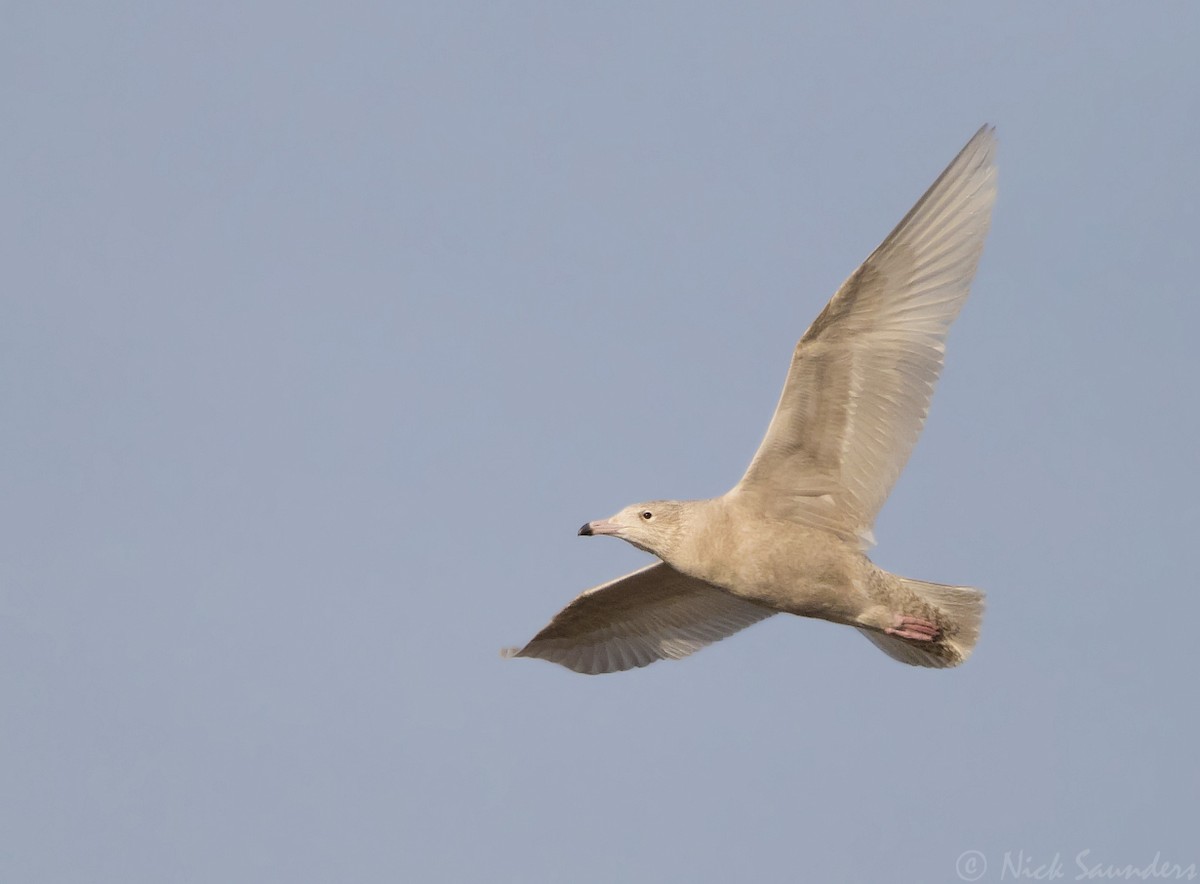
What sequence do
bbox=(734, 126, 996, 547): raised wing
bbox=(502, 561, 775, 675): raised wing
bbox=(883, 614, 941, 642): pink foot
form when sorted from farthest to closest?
bbox=(502, 561, 775, 675): raised wing < bbox=(883, 614, 941, 642): pink foot < bbox=(734, 126, 996, 547): raised wing

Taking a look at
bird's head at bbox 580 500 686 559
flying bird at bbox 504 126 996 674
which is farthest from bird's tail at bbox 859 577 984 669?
bird's head at bbox 580 500 686 559

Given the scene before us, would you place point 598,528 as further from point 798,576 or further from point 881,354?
point 881,354

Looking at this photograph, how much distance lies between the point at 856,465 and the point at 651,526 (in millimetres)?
1892

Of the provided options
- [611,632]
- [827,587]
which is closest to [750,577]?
[827,587]

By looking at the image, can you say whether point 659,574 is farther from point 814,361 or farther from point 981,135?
point 981,135

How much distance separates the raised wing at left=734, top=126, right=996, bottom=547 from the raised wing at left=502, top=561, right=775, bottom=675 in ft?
8.23

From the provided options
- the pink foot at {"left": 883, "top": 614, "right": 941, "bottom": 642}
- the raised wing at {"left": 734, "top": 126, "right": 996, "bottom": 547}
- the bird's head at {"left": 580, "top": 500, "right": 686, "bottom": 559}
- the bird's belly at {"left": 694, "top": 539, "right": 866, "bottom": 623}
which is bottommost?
the pink foot at {"left": 883, "top": 614, "right": 941, "bottom": 642}

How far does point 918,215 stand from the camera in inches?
589

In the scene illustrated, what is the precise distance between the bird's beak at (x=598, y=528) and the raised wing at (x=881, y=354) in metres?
1.18

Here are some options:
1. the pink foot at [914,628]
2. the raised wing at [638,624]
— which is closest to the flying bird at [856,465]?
the pink foot at [914,628]

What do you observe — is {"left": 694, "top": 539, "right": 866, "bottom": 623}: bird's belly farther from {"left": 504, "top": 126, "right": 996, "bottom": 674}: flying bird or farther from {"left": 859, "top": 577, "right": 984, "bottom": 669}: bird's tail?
{"left": 859, "top": 577, "right": 984, "bottom": 669}: bird's tail

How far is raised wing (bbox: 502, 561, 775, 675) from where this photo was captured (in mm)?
18000

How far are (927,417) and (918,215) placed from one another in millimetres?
1760

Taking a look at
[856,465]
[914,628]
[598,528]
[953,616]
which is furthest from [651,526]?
[953,616]
